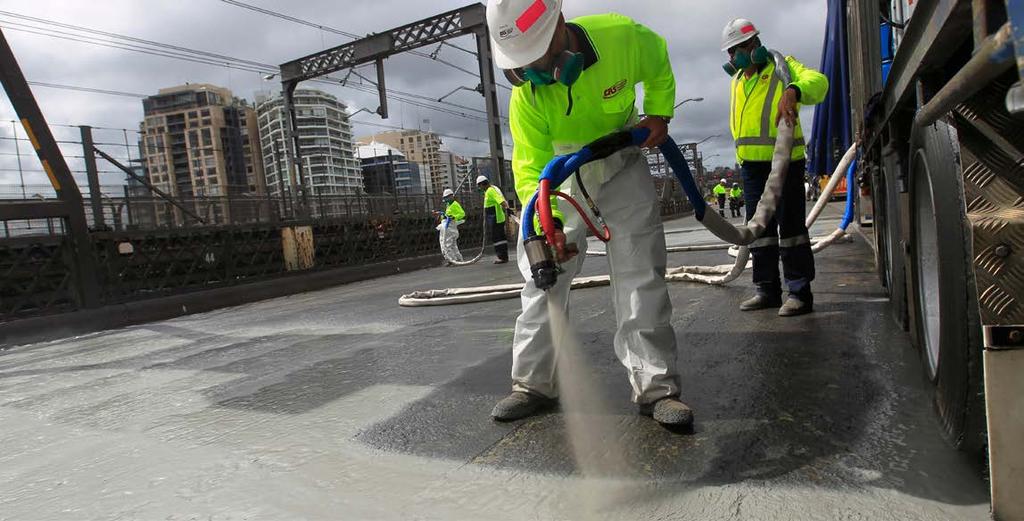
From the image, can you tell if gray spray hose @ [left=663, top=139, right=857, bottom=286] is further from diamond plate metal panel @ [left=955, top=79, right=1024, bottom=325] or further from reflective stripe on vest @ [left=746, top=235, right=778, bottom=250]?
diamond plate metal panel @ [left=955, top=79, right=1024, bottom=325]

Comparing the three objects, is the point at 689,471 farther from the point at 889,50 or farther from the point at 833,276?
the point at 833,276

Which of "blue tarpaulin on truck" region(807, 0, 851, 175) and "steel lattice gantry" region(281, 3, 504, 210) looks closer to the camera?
"blue tarpaulin on truck" region(807, 0, 851, 175)

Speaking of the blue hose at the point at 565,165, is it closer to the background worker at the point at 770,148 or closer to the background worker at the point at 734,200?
the background worker at the point at 770,148

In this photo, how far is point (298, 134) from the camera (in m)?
23.9

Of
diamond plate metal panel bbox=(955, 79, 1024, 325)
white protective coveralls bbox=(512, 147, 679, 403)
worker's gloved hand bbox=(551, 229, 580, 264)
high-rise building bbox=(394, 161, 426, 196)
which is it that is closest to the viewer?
diamond plate metal panel bbox=(955, 79, 1024, 325)

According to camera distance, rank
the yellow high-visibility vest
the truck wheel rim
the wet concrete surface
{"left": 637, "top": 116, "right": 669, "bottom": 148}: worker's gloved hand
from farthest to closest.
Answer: the yellow high-visibility vest, {"left": 637, "top": 116, "right": 669, "bottom": 148}: worker's gloved hand, the truck wheel rim, the wet concrete surface

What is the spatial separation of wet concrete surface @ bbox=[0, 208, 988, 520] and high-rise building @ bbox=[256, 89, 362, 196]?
1689 cm

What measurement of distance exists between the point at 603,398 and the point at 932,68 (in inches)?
68.4

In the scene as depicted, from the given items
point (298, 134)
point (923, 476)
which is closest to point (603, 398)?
point (923, 476)

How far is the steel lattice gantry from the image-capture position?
20.7m

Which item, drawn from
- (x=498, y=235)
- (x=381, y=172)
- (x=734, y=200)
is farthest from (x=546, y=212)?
(x=734, y=200)

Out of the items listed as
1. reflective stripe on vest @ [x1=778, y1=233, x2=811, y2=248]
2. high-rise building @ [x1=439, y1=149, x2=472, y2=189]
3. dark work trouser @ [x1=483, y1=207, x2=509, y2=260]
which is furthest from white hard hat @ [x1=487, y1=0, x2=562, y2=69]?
high-rise building @ [x1=439, y1=149, x2=472, y2=189]

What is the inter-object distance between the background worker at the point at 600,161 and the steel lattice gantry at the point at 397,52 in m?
18.7

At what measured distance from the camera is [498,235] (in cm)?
1307
